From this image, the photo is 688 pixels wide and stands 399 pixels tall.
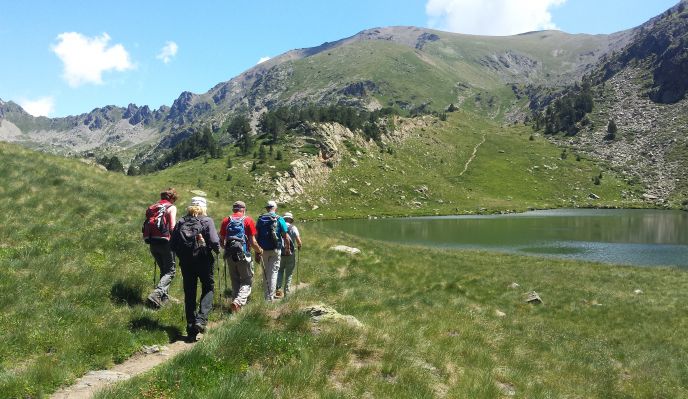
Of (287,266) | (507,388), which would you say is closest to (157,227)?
(287,266)

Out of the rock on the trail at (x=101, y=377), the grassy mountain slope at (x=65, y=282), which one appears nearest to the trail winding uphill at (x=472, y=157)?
the grassy mountain slope at (x=65, y=282)

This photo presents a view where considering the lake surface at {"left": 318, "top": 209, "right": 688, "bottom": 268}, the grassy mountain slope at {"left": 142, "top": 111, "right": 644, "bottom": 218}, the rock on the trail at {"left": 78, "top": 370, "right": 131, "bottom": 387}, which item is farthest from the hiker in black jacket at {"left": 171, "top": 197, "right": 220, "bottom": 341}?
the grassy mountain slope at {"left": 142, "top": 111, "right": 644, "bottom": 218}

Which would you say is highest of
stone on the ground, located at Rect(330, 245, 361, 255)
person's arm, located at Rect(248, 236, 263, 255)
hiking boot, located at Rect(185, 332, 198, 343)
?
person's arm, located at Rect(248, 236, 263, 255)

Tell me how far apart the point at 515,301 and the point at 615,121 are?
687 feet

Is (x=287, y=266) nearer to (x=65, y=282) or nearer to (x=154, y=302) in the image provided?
(x=154, y=302)

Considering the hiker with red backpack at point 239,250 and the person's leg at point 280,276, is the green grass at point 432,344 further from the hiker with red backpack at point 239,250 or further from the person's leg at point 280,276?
the hiker with red backpack at point 239,250

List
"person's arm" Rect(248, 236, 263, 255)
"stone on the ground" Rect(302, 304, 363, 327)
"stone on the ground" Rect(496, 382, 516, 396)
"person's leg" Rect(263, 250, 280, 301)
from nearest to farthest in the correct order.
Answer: "stone on the ground" Rect(496, 382, 516, 396) → "stone on the ground" Rect(302, 304, 363, 327) → "person's arm" Rect(248, 236, 263, 255) → "person's leg" Rect(263, 250, 280, 301)

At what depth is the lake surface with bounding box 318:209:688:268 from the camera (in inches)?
2071

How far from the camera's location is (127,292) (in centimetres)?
1333

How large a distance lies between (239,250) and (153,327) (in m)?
3.09

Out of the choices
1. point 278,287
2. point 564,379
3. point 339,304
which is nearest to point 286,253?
point 278,287

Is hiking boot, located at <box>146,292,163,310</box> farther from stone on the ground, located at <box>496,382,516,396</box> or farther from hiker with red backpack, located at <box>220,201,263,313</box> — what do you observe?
stone on the ground, located at <box>496,382,516,396</box>

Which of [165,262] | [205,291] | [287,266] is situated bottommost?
[287,266]

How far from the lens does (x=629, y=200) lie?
13775cm
